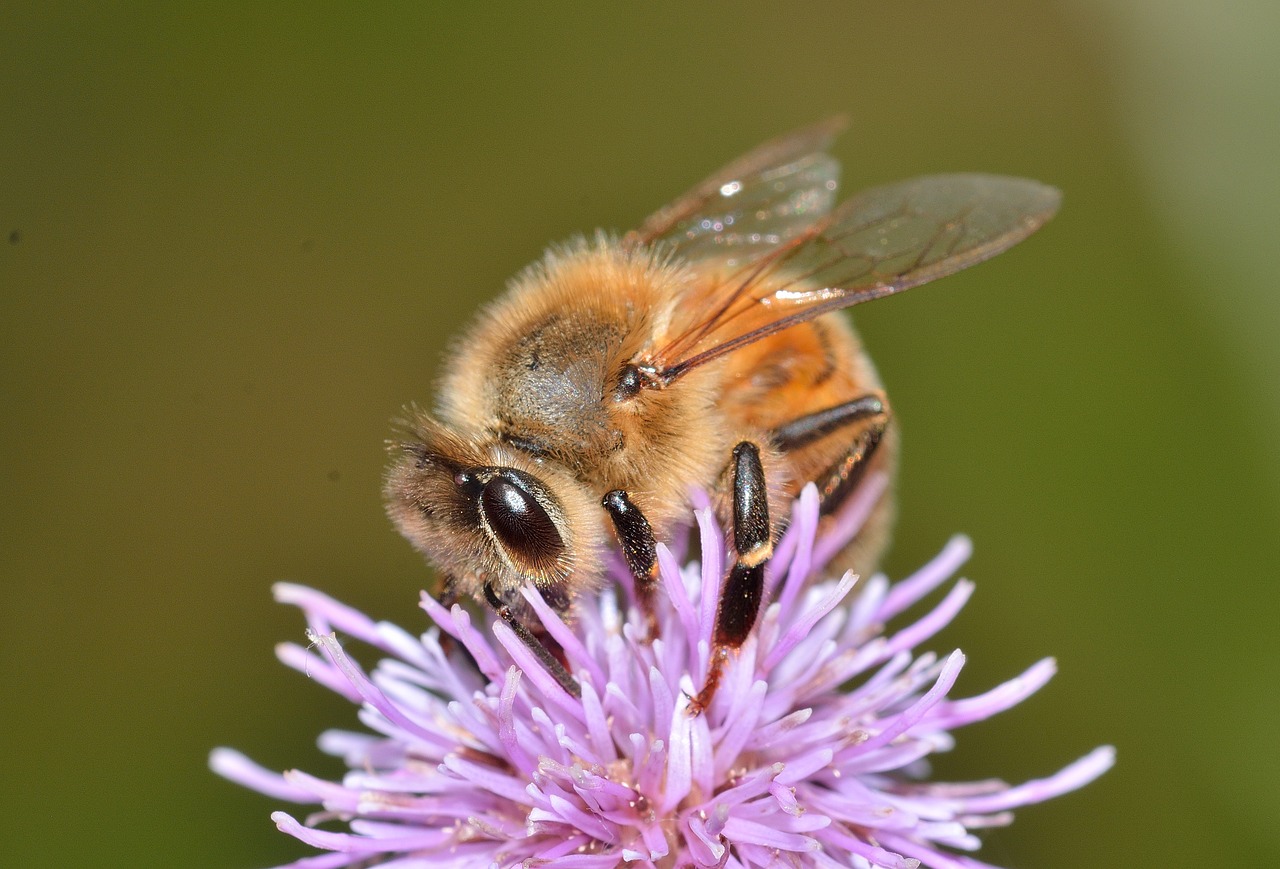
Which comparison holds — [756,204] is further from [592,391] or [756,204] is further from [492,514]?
[492,514]

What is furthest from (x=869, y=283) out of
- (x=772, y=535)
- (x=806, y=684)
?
(x=806, y=684)

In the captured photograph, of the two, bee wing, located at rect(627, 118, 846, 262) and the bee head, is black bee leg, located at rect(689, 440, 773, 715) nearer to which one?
the bee head

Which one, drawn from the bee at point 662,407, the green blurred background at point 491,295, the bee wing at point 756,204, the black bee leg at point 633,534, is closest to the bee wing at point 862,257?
the bee at point 662,407

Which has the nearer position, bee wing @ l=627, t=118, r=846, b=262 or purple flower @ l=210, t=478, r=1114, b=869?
purple flower @ l=210, t=478, r=1114, b=869

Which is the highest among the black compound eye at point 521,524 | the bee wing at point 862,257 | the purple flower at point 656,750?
the bee wing at point 862,257

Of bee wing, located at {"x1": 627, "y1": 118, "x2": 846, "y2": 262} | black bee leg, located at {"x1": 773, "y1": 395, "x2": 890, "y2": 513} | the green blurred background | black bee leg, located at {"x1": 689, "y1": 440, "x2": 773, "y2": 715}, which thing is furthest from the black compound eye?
the green blurred background

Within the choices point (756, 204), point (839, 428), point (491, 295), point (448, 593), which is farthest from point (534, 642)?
point (491, 295)

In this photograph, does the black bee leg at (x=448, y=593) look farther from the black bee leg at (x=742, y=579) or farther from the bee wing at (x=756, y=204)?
the bee wing at (x=756, y=204)
